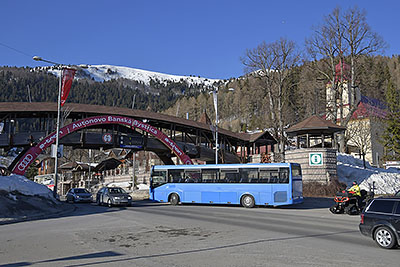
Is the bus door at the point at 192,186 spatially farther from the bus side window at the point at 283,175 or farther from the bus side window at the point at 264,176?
the bus side window at the point at 283,175

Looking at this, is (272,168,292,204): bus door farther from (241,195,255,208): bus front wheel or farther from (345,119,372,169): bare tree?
(345,119,372,169): bare tree

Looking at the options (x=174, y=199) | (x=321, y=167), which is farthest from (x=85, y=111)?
(x=321, y=167)

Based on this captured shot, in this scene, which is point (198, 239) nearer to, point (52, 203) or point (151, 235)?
point (151, 235)

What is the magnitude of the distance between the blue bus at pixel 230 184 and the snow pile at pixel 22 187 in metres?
8.49

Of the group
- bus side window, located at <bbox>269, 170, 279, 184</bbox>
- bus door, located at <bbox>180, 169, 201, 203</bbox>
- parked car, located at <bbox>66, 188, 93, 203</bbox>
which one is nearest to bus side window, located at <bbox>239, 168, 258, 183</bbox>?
bus side window, located at <bbox>269, 170, 279, 184</bbox>

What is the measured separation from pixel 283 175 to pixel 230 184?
3.89 metres

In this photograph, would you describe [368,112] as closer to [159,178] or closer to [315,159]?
[315,159]

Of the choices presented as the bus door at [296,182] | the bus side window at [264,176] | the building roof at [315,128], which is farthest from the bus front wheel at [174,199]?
the building roof at [315,128]

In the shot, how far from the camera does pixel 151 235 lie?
12719mm

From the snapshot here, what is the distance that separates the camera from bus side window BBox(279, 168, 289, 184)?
2386 centimetres

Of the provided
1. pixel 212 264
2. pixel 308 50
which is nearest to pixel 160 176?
pixel 212 264

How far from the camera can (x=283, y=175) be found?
944 inches

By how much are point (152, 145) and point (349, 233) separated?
30014 mm

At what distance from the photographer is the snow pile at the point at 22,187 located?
2082 centimetres
